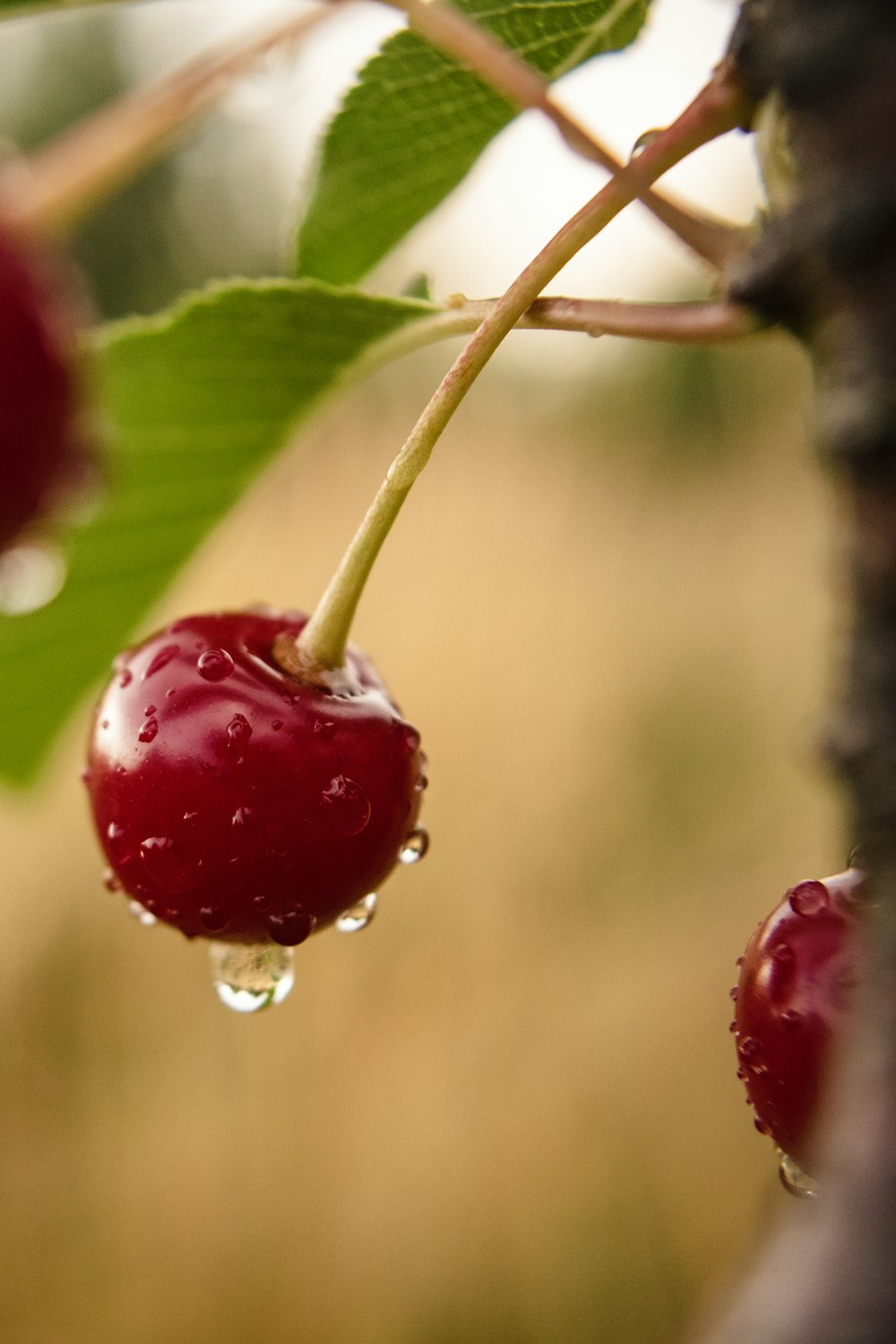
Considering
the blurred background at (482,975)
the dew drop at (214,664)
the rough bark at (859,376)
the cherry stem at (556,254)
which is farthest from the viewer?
the blurred background at (482,975)

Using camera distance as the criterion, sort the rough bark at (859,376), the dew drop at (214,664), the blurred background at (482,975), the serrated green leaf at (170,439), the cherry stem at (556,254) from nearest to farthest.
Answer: the rough bark at (859,376) < the cherry stem at (556,254) < the dew drop at (214,664) < the serrated green leaf at (170,439) < the blurred background at (482,975)

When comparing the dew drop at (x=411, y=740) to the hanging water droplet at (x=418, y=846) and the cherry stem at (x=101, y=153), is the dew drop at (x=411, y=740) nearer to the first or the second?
the hanging water droplet at (x=418, y=846)

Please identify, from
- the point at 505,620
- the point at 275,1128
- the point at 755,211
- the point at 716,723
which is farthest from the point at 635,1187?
the point at 755,211

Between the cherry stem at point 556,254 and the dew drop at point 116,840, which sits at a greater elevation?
the cherry stem at point 556,254

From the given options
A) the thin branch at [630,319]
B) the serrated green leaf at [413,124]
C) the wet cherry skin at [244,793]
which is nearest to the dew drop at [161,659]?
the wet cherry skin at [244,793]

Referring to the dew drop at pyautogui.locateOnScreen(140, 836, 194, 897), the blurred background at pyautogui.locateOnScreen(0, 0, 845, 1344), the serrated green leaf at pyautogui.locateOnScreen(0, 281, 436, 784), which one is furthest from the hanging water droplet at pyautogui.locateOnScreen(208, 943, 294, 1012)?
the blurred background at pyautogui.locateOnScreen(0, 0, 845, 1344)

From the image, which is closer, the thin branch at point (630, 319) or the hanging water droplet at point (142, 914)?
the thin branch at point (630, 319)

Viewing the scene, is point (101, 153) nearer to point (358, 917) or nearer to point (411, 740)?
point (411, 740)
